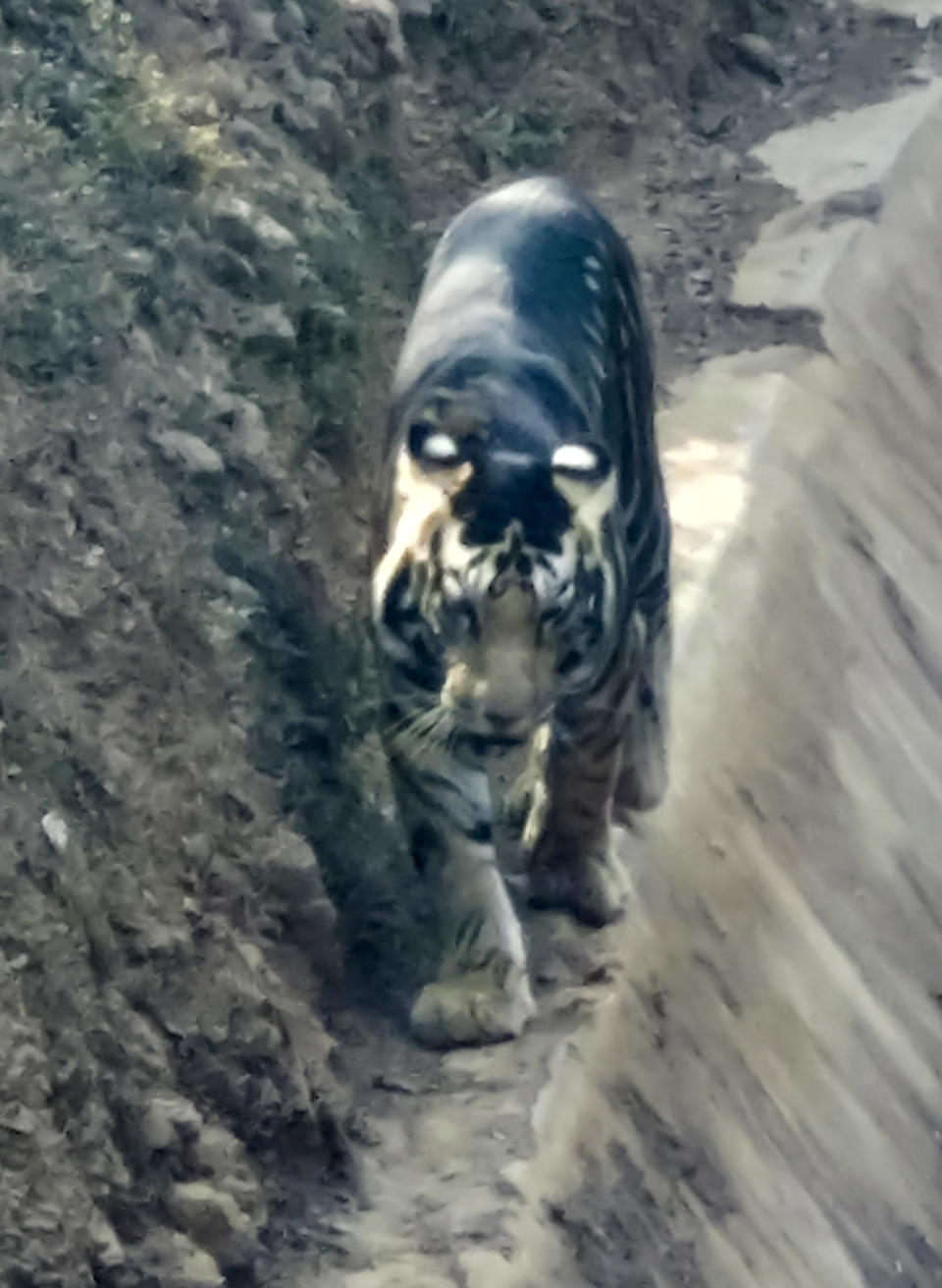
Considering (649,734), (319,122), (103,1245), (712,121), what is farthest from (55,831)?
(712,121)

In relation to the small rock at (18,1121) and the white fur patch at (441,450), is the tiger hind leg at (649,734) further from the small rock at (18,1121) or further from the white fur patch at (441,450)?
the small rock at (18,1121)

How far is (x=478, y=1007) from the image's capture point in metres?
3.11

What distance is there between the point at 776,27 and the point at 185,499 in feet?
14.5

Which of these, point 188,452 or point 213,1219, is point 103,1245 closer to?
point 213,1219

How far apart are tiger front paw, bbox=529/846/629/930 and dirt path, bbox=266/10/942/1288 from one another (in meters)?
0.04

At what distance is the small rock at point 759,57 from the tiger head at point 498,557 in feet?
14.4

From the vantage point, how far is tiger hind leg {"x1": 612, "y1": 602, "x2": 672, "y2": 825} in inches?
143

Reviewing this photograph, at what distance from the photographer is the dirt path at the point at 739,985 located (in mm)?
2975

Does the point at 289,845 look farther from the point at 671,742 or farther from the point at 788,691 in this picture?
the point at 788,691

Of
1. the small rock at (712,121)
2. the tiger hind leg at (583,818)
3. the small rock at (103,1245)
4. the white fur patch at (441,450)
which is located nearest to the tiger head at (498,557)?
the white fur patch at (441,450)

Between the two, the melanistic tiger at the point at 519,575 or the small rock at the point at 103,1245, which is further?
the melanistic tiger at the point at 519,575

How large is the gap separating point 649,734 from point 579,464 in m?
1.08

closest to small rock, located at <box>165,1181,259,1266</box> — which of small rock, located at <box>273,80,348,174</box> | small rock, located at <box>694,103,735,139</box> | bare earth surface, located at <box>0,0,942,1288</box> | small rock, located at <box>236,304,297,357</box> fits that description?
bare earth surface, located at <box>0,0,942,1288</box>

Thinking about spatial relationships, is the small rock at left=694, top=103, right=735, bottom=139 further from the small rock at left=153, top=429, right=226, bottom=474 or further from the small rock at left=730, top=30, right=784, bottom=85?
the small rock at left=153, top=429, right=226, bottom=474
